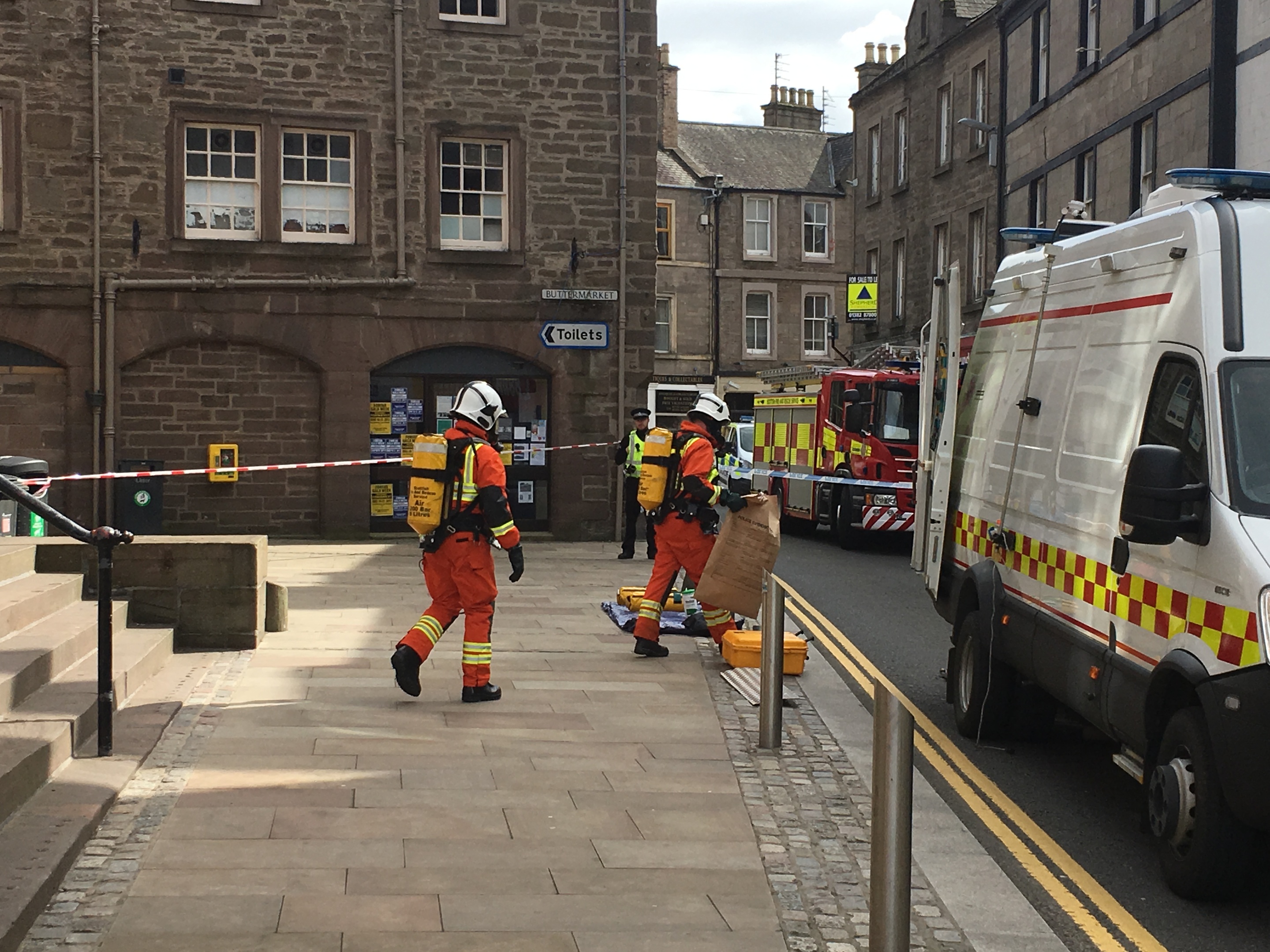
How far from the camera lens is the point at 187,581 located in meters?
10.8

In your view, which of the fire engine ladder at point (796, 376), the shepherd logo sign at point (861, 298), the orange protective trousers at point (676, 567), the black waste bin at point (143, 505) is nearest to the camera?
the orange protective trousers at point (676, 567)

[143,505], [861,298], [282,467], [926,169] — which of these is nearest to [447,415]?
[282,467]

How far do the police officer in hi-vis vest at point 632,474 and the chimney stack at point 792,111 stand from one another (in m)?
39.1

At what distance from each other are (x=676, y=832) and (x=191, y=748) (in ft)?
8.86

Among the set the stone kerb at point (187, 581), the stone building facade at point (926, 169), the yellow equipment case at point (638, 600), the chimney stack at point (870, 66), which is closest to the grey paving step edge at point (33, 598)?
the stone kerb at point (187, 581)

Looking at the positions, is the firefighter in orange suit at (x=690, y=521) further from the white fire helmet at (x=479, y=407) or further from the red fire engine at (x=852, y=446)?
the red fire engine at (x=852, y=446)

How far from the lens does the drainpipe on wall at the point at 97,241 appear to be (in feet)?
67.1

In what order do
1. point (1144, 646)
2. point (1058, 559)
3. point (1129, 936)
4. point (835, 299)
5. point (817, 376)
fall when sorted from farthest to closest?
point (835, 299) < point (817, 376) < point (1058, 559) < point (1144, 646) < point (1129, 936)

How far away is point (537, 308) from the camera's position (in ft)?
71.4

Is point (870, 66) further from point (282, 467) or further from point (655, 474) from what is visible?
point (655, 474)

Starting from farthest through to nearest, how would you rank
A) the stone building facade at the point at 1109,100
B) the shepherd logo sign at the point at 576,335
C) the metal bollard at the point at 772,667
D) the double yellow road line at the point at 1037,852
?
1. the stone building facade at the point at 1109,100
2. the shepherd logo sign at the point at 576,335
3. the metal bollard at the point at 772,667
4. the double yellow road line at the point at 1037,852

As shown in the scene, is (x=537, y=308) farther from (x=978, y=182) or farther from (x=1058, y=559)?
(x=978, y=182)

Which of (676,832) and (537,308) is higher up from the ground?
(537,308)

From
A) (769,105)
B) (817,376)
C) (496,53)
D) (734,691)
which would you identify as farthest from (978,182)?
(734,691)
